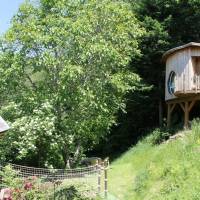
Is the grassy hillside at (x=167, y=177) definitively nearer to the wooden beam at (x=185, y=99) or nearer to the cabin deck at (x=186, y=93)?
the cabin deck at (x=186, y=93)

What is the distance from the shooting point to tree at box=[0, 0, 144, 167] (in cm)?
2153

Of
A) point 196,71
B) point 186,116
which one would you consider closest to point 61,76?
point 186,116

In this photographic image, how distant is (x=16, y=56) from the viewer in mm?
22297

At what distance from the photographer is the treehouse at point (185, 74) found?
22875 millimetres

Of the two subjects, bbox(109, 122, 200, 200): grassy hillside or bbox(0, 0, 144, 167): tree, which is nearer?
bbox(109, 122, 200, 200): grassy hillside

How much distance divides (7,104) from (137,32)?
782 centimetres

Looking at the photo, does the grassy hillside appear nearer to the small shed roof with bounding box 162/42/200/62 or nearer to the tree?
the tree

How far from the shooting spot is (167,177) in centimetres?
1533

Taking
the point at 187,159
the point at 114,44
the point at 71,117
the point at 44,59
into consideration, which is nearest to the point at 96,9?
the point at 114,44

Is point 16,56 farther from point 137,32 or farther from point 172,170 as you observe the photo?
point 172,170

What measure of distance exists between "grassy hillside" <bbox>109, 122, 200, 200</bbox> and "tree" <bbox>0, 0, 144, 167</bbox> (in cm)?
316

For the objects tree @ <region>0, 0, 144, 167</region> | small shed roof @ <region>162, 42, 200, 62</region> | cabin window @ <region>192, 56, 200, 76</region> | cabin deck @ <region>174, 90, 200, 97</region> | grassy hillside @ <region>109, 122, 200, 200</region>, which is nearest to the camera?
grassy hillside @ <region>109, 122, 200, 200</region>

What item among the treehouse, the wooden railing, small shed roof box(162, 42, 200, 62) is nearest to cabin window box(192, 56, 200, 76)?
the treehouse

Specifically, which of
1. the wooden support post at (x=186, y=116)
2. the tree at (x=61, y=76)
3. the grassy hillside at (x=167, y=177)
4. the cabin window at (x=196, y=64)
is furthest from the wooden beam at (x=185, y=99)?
the grassy hillside at (x=167, y=177)
